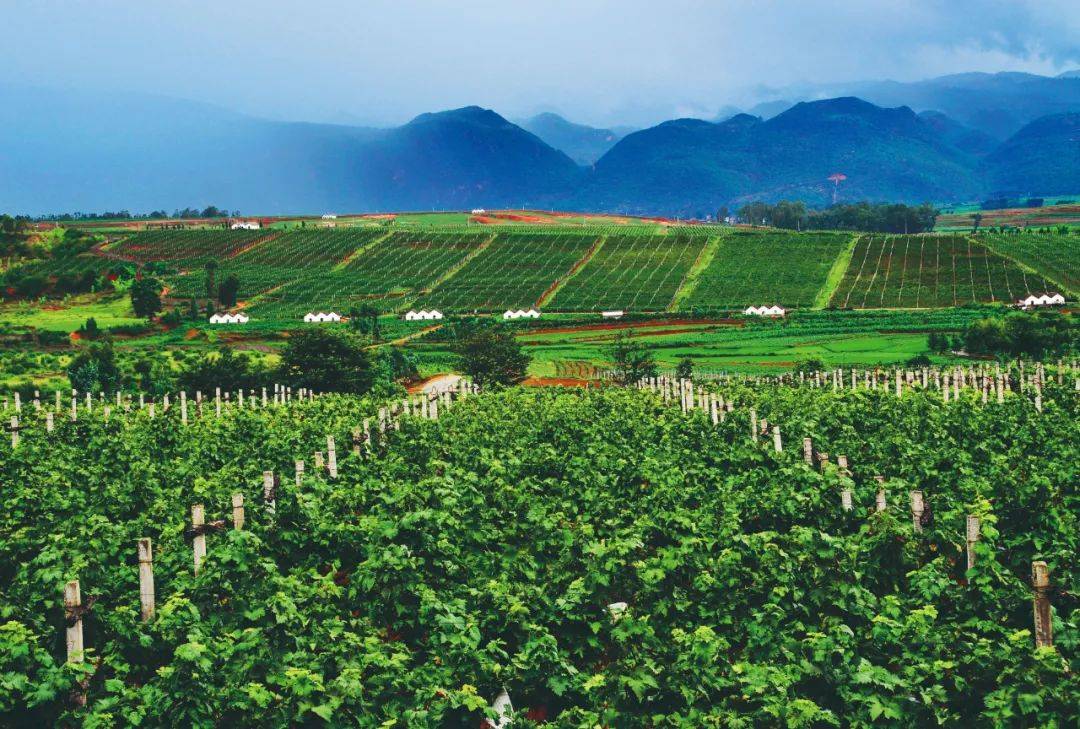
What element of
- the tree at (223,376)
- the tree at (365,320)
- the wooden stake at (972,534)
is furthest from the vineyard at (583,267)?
the wooden stake at (972,534)

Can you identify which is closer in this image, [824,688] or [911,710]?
[911,710]

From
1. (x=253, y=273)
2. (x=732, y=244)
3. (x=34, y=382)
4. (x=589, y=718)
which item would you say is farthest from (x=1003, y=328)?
(x=253, y=273)

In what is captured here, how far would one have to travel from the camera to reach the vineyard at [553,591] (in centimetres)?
1048

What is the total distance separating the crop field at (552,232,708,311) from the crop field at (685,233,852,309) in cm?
391

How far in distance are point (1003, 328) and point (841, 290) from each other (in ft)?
176

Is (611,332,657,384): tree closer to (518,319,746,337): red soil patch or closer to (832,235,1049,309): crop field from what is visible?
(518,319,746,337): red soil patch

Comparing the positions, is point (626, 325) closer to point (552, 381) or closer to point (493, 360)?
point (552, 381)

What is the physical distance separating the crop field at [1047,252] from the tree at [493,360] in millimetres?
71849

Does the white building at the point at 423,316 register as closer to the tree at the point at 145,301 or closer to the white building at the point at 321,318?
the white building at the point at 321,318

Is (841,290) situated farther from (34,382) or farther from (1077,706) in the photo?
(1077,706)

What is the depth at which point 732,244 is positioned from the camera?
166125 millimetres

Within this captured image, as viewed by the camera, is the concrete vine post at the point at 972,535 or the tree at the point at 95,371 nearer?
the concrete vine post at the point at 972,535

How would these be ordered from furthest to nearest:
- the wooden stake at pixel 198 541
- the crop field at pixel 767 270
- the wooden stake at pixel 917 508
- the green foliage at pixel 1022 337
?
the crop field at pixel 767 270 → the green foliage at pixel 1022 337 → the wooden stake at pixel 917 508 → the wooden stake at pixel 198 541

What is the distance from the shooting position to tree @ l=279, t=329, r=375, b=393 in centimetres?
6606
